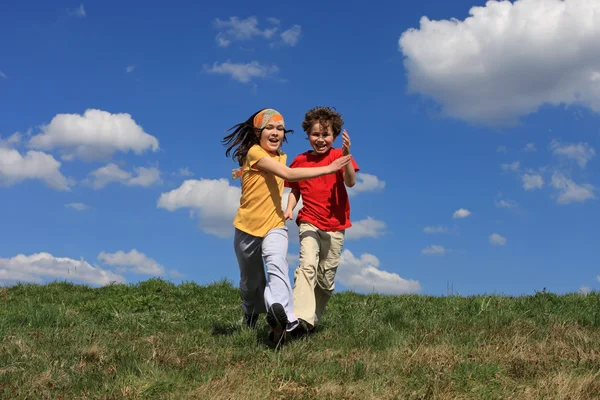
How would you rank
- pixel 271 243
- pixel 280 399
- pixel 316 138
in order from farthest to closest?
pixel 316 138
pixel 271 243
pixel 280 399

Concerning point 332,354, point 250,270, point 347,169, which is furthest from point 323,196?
point 332,354

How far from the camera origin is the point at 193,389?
501 centimetres

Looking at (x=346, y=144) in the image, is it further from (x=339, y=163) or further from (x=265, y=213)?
(x=265, y=213)

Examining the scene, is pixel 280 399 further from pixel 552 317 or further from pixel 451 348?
pixel 552 317

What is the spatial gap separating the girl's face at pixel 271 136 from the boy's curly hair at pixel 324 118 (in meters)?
0.47

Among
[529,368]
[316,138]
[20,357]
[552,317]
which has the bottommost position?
[20,357]

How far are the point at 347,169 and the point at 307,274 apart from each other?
4.43 feet

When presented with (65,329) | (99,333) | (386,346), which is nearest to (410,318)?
(386,346)

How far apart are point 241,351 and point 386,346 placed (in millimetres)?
1569

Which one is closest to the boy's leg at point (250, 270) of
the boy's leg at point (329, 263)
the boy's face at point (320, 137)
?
the boy's leg at point (329, 263)

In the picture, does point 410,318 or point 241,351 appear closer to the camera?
point 241,351

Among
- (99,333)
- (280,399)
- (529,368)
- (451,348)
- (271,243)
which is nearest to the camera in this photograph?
(280,399)

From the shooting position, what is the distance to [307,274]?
22.9ft

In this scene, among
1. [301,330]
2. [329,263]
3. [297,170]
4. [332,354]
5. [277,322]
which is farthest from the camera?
[329,263]
